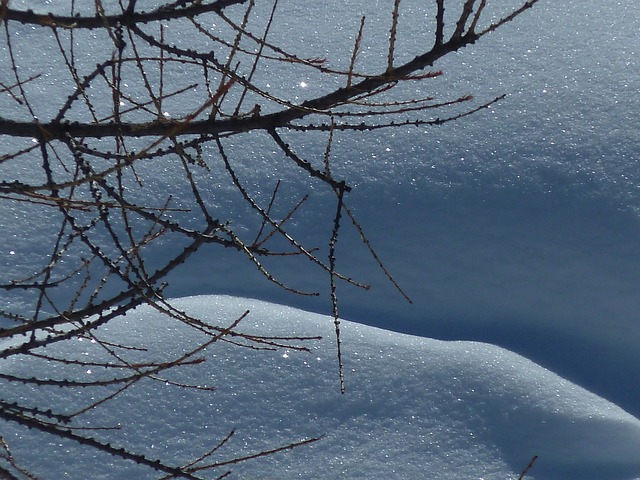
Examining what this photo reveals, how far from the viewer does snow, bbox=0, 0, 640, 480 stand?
2.91 m

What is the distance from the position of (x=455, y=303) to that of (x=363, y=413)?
831 millimetres

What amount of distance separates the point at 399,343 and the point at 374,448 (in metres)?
0.60

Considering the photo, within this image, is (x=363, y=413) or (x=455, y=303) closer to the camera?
(x=363, y=413)

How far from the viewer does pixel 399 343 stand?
334cm

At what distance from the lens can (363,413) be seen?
300 centimetres

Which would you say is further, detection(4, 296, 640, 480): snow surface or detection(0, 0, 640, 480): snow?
detection(0, 0, 640, 480): snow

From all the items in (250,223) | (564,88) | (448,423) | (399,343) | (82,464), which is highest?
(564,88)

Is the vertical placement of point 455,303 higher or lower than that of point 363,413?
higher

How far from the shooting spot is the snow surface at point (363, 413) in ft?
9.20

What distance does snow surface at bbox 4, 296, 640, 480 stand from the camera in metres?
2.80

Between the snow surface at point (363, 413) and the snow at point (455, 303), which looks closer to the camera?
the snow surface at point (363, 413)

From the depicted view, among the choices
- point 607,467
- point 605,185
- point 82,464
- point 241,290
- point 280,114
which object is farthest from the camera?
point 605,185

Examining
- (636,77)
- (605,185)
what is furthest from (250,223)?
(636,77)

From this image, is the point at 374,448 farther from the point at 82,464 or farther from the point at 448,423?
the point at 82,464
